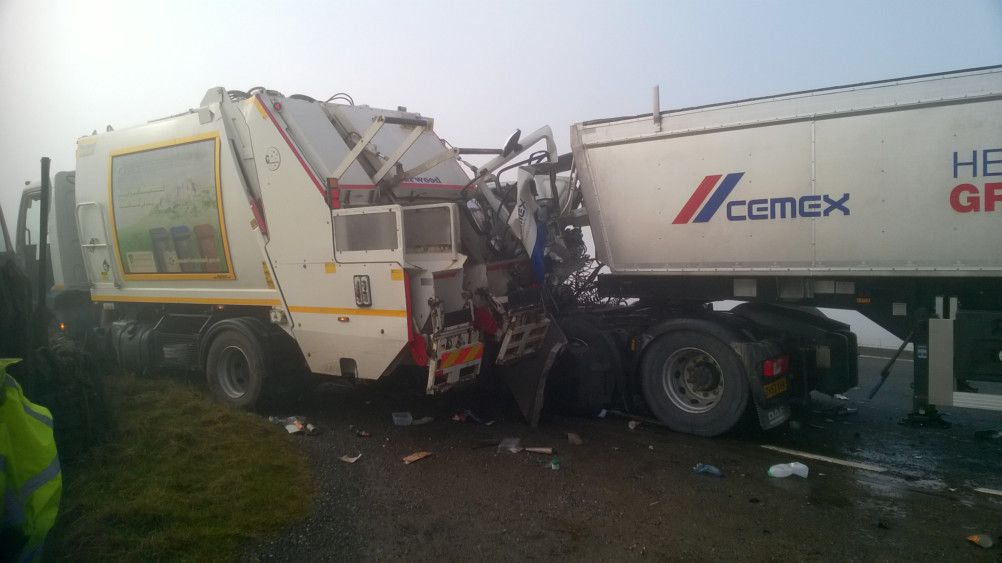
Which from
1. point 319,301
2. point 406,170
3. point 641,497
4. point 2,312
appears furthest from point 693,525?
point 2,312

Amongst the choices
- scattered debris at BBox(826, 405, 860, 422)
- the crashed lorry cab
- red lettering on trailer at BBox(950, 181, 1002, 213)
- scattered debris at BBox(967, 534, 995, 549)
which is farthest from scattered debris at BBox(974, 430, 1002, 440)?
the crashed lorry cab

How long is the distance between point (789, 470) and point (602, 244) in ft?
8.17

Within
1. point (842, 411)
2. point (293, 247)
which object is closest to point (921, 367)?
point (842, 411)

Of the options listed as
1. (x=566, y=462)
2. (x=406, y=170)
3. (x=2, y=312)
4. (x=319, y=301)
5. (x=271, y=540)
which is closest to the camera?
(x=271, y=540)

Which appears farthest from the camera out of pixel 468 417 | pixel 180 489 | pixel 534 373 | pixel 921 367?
pixel 468 417

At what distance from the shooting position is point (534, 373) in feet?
20.4

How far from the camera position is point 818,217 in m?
5.32

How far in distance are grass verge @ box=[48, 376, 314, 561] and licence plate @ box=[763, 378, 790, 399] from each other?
3.63 meters

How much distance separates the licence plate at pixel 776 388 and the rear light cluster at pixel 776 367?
2.6 inches

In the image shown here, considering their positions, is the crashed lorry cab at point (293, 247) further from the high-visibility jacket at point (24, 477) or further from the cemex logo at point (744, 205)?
the high-visibility jacket at point (24, 477)

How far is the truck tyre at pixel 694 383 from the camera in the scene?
18.7ft

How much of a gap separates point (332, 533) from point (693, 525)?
214cm

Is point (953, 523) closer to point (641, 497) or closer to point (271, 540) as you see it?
point (641, 497)

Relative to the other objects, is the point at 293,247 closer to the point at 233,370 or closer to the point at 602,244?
the point at 233,370
